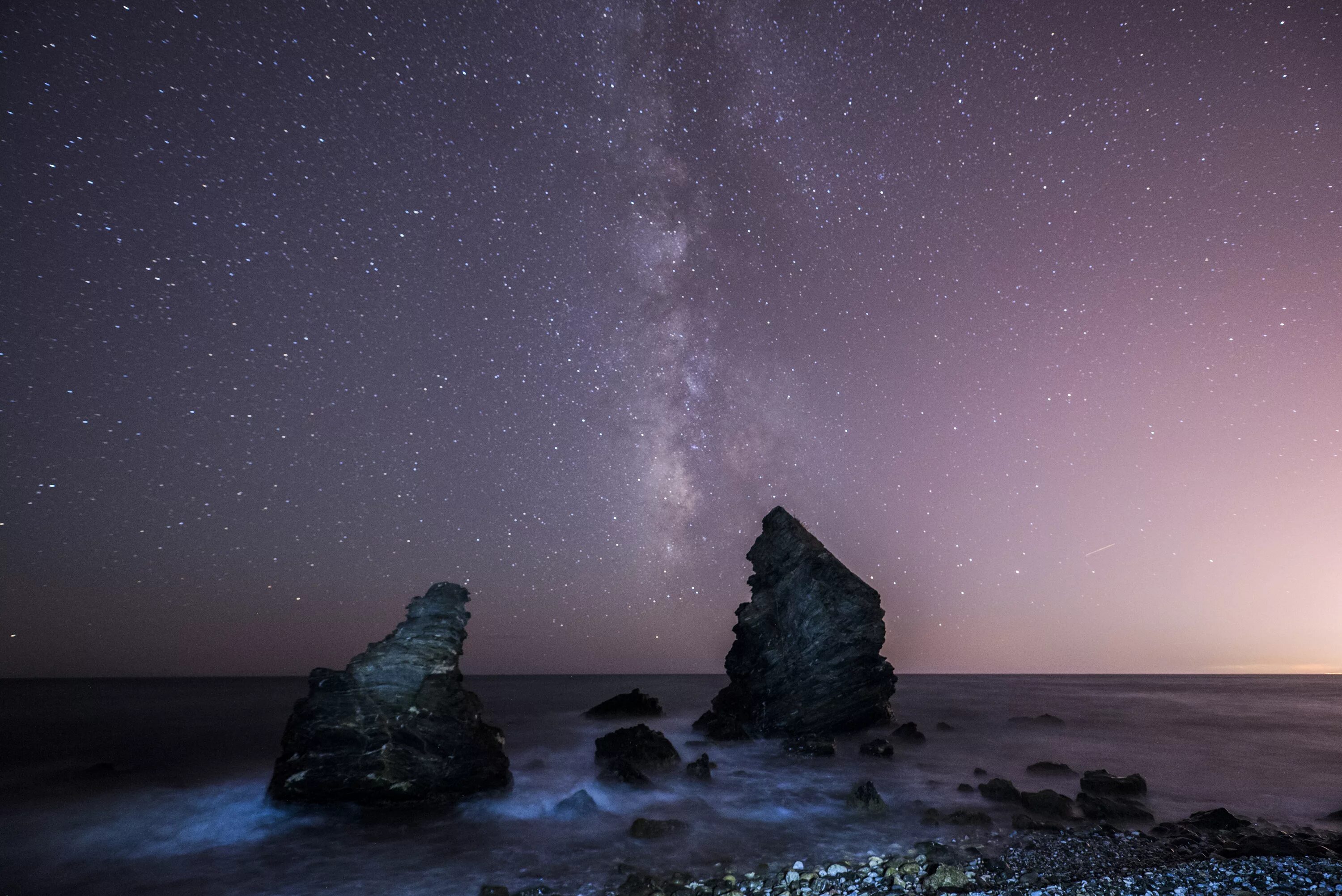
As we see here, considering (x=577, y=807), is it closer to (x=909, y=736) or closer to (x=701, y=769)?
(x=701, y=769)

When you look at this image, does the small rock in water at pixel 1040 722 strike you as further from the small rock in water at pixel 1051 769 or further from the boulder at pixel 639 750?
the boulder at pixel 639 750

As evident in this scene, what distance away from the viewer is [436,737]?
56.2 ft

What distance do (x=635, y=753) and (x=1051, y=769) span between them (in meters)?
15.3

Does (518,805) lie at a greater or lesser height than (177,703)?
greater

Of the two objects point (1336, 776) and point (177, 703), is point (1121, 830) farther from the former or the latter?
point (177, 703)

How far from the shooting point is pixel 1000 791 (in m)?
16.2

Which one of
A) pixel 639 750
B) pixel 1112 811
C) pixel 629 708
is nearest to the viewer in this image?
pixel 1112 811

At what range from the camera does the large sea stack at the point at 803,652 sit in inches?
1048

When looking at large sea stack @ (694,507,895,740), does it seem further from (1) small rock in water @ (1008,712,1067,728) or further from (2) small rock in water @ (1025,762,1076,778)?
(1) small rock in water @ (1008,712,1067,728)

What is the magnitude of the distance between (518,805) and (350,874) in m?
5.96

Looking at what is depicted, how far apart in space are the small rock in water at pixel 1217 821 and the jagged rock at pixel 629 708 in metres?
32.0

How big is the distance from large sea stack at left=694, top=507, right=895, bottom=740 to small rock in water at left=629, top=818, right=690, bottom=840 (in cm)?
1374

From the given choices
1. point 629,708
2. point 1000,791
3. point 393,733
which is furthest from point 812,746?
point 629,708

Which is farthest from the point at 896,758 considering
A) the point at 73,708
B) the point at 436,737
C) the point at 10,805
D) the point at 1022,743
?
the point at 73,708
